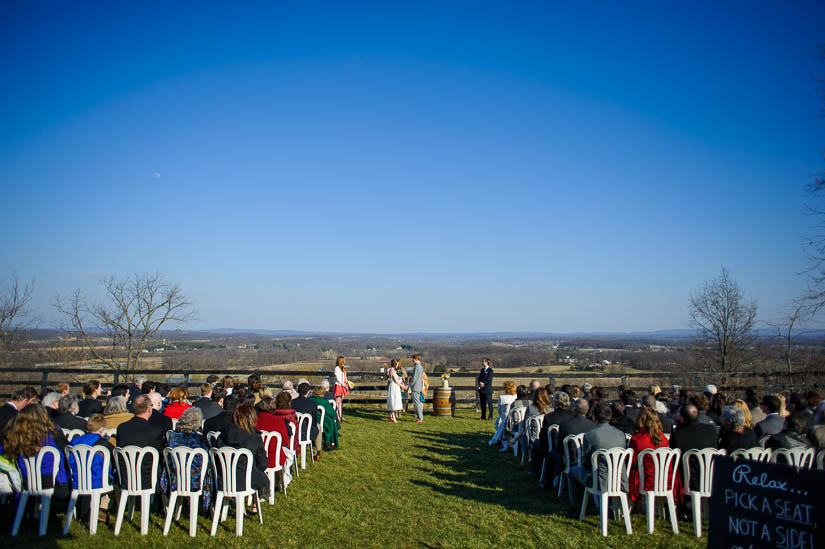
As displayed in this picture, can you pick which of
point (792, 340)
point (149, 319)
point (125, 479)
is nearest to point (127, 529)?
point (125, 479)

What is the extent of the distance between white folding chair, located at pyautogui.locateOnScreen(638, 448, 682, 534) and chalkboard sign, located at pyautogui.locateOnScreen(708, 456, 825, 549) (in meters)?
1.57

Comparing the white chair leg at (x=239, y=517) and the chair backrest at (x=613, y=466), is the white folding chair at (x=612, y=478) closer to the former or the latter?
the chair backrest at (x=613, y=466)

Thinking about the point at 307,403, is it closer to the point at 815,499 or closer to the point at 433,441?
the point at 433,441

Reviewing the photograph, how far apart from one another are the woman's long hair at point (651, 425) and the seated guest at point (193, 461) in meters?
4.99

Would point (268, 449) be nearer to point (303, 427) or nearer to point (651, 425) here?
point (303, 427)

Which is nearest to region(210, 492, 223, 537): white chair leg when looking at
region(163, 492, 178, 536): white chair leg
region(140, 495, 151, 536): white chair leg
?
region(163, 492, 178, 536): white chair leg

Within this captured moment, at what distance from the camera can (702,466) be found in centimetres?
538

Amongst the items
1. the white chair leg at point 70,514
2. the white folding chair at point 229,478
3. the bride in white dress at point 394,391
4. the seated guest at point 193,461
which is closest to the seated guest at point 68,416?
the white chair leg at point 70,514

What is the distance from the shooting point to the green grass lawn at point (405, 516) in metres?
5.20

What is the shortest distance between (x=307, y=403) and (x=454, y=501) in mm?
3463

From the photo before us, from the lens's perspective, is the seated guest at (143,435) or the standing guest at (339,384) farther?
the standing guest at (339,384)

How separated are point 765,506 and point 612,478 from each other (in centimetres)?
200

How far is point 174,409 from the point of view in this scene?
7.55 metres

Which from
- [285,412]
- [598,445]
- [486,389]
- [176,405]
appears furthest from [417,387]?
[598,445]
